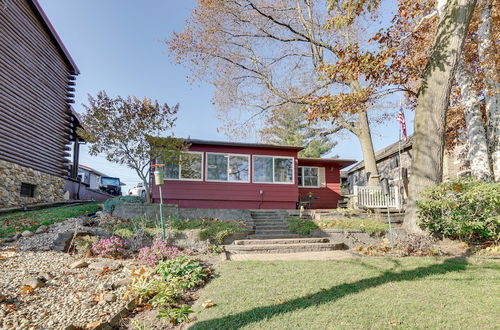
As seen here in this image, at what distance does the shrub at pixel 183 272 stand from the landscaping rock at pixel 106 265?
942 mm

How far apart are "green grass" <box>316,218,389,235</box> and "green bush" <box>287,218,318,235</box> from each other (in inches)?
9.4

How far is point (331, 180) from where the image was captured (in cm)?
1556

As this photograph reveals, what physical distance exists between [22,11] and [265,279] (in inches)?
542

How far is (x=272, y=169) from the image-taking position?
12977 millimetres

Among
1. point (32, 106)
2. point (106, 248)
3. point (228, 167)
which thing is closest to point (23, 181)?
point (32, 106)

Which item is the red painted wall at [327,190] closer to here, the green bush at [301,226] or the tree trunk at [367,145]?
the tree trunk at [367,145]

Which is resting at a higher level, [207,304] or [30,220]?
[30,220]

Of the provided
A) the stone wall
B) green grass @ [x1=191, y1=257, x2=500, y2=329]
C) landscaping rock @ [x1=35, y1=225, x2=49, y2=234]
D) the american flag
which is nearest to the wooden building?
the stone wall

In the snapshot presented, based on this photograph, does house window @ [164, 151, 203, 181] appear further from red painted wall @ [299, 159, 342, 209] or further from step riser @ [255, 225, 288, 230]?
red painted wall @ [299, 159, 342, 209]

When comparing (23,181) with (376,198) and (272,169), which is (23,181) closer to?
(272,169)

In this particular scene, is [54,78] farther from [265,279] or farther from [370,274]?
[370,274]

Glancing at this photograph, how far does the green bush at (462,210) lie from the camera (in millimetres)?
6473

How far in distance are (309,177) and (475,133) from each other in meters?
7.84

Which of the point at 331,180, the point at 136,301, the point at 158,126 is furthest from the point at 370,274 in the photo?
the point at 331,180
